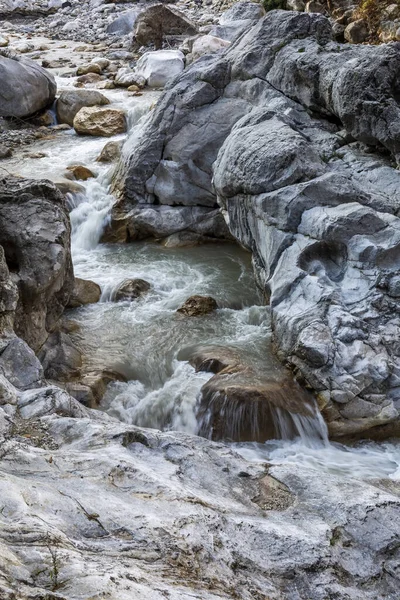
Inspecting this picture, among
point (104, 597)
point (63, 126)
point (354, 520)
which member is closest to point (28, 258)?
point (354, 520)

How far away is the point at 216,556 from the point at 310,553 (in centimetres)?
58

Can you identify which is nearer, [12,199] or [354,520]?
[354,520]

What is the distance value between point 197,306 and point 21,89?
37.4 feet

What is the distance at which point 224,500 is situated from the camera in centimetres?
369

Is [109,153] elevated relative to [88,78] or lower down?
lower down

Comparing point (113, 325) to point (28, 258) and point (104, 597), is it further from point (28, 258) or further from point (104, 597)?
point (104, 597)

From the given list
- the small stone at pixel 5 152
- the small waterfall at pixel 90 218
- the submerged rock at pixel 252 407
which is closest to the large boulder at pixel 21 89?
the small stone at pixel 5 152

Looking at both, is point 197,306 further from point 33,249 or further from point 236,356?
point 33,249

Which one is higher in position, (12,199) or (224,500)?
(12,199)

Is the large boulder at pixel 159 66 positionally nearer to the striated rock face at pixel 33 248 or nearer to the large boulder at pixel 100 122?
the large boulder at pixel 100 122

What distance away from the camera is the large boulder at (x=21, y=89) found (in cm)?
1758

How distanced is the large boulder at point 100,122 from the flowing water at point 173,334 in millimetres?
3187

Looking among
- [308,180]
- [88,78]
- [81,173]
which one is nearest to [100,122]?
[81,173]

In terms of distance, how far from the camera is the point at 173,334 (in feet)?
29.8
